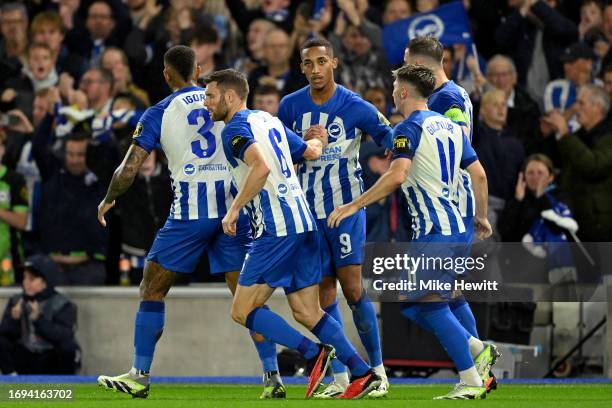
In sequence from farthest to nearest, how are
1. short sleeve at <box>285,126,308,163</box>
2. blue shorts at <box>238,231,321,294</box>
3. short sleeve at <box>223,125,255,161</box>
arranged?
short sleeve at <box>285,126,308,163</box> → blue shorts at <box>238,231,321,294</box> → short sleeve at <box>223,125,255,161</box>

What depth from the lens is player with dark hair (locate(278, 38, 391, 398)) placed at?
31.5 feet

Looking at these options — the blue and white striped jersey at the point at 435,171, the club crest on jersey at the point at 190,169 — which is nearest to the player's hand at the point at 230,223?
the blue and white striped jersey at the point at 435,171

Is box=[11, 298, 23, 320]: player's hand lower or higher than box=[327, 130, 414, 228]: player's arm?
lower

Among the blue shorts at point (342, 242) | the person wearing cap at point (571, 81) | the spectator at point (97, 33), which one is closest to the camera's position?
the blue shorts at point (342, 242)

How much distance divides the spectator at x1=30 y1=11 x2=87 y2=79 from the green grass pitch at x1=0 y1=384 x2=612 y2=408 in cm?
531

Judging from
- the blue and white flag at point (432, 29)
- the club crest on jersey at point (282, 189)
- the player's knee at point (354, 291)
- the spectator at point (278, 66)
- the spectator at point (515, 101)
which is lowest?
the player's knee at point (354, 291)

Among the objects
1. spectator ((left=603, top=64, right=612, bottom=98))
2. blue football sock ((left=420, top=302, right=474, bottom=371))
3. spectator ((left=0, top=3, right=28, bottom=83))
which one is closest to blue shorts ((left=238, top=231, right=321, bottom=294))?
blue football sock ((left=420, top=302, right=474, bottom=371))

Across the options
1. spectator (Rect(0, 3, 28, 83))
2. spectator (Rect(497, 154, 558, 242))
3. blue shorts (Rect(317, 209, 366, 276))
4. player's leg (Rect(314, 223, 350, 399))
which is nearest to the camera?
player's leg (Rect(314, 223, 350, 399))

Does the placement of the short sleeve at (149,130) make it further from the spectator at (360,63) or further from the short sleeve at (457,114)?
the spectator at (360,63)

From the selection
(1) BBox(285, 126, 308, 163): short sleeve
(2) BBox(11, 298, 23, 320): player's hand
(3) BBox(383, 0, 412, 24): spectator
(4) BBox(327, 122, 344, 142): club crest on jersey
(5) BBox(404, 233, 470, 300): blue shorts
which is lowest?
(2) BBox(11, 298, 23, 320): player's hand

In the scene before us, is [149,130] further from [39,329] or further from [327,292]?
[39,329]

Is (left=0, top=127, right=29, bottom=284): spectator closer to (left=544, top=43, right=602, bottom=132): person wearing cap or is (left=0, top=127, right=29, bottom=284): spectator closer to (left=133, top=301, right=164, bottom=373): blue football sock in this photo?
(left=133, top=301, right=164, bottom=373): blue football sock

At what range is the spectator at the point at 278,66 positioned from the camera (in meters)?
14.8

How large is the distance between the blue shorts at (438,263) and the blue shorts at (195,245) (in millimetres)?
1317
